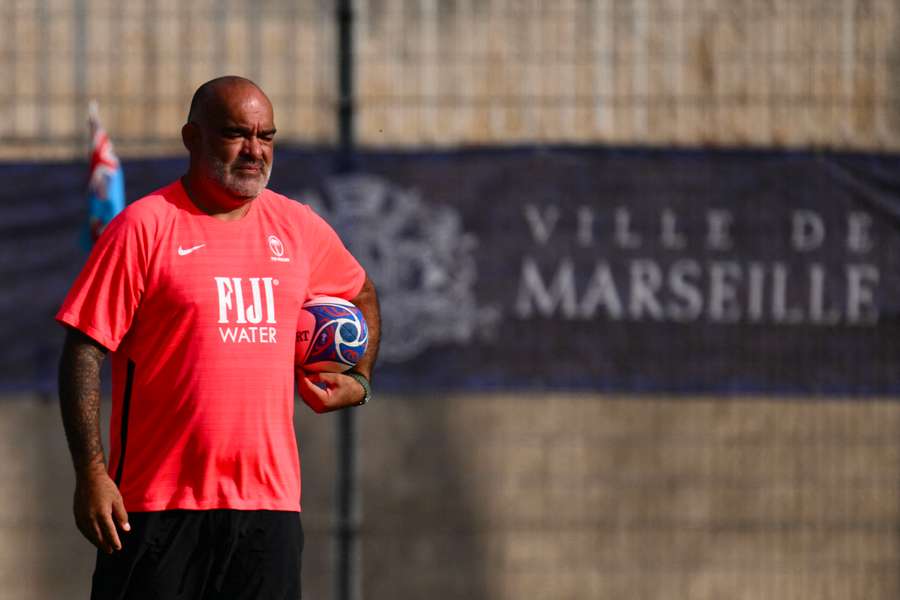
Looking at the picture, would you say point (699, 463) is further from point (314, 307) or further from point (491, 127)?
point (314, 307)

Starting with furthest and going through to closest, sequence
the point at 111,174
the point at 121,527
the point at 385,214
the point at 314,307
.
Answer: the point at 385,214 < the point at 111,174 < the point at 314,307 < the point at 121,527

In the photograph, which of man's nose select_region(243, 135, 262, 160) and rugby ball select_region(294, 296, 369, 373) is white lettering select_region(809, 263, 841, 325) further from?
man's nose select_region(243, 135, 262, 160)

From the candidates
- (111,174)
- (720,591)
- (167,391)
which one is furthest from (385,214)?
(167,391)

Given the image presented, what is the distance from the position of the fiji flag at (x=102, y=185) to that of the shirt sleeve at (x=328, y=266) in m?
1.96

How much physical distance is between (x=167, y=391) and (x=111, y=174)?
242 cm

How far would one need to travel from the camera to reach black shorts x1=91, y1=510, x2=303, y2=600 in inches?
157

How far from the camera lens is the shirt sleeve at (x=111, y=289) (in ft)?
12.8

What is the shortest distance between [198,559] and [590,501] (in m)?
3.19

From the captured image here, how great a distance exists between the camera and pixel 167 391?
3.98 meters

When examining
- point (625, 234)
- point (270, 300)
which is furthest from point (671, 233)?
point (270, 300)

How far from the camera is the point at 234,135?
4.01m

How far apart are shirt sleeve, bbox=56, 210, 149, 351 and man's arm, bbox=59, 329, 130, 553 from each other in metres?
0.04

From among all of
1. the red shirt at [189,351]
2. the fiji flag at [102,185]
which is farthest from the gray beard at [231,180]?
the fiji flag at [102,185]

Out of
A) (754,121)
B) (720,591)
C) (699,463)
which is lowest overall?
(720,591)
